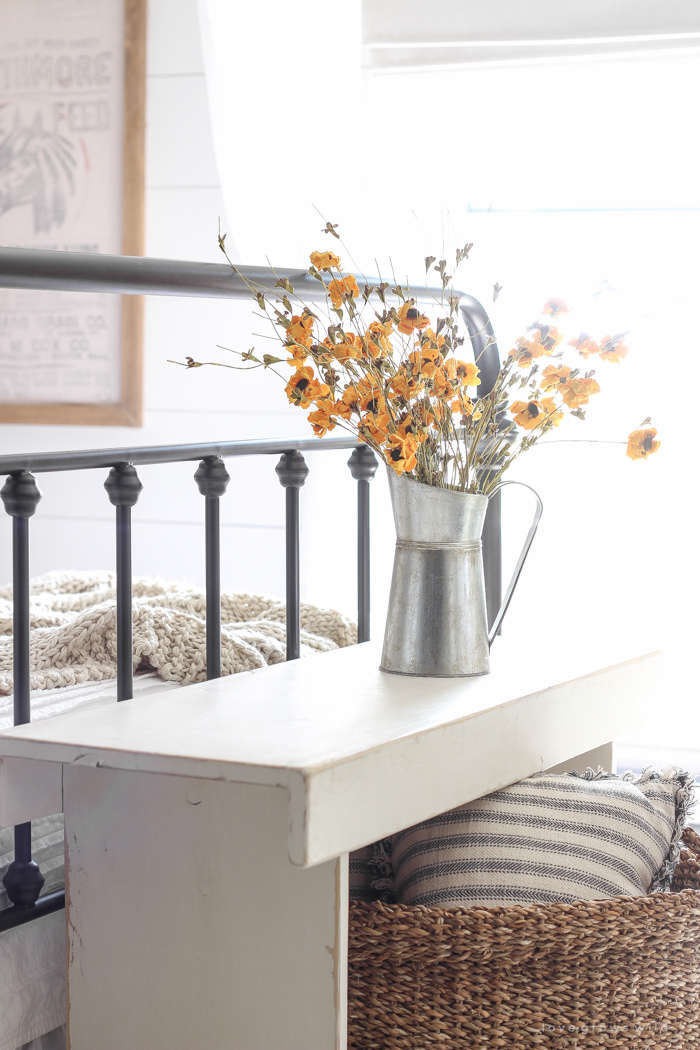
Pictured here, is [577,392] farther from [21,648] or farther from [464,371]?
[21,648]

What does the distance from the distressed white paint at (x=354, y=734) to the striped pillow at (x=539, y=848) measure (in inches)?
1.6

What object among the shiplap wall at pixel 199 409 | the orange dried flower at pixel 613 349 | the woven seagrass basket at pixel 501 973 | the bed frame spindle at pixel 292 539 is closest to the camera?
the woven seagrass basket at pixel 501 973

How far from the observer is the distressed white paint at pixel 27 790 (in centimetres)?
83

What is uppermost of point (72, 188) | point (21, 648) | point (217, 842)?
point (72, 188)

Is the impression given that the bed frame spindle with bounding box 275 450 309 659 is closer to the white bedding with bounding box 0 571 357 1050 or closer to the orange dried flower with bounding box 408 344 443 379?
the white bedding with bounding box 0 571 357 1050

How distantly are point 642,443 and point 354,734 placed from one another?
1.26ft

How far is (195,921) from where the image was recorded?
2.69ft

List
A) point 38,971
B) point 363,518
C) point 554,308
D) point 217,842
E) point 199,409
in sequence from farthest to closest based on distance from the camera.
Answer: point 199,409
point 363,518
point 554,308
point 38,971
point 217,842

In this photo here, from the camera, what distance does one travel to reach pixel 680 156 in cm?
252

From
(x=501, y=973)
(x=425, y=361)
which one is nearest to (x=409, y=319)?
(x=425, y=361)

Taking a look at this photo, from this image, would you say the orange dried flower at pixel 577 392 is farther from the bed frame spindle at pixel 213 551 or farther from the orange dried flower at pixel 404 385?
the bed frame spindle at pixel 213 551

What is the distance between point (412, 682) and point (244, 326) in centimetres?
182

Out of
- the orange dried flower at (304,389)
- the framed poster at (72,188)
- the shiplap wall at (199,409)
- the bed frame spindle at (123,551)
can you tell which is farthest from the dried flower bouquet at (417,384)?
the framed poster at (72,188)

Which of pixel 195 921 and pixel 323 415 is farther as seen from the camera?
pixel 323 415
